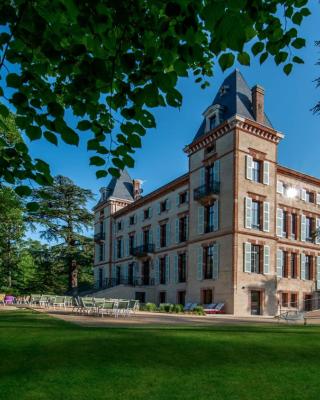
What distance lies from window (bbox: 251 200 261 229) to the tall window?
3554 mm

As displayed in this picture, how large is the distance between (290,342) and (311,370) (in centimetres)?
278

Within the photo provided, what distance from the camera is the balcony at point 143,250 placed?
37.2 metres

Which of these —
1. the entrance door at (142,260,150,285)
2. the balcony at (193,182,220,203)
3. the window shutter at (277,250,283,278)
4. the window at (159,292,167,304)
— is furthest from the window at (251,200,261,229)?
the entrance door at (142,260,150,285)

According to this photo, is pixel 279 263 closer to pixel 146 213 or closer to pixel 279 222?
pixel 279 222

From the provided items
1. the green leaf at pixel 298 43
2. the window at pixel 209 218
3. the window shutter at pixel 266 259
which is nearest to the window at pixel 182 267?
the window at pixel 209 218

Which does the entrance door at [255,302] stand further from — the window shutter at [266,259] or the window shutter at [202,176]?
the window shutter at [202,176]

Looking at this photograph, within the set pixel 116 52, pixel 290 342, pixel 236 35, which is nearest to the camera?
pixel 236 35

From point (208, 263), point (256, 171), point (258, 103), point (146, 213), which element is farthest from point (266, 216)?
point (146, 213)

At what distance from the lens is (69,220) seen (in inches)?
1789

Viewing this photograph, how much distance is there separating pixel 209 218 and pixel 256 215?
3.47 metres

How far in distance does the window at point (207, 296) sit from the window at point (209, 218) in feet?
14.2

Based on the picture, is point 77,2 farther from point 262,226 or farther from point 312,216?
point 312,216

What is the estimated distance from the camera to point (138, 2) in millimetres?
3277

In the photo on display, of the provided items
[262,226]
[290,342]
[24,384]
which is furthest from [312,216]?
[24,384]
